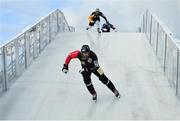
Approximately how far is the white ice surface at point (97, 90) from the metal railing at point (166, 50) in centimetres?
21

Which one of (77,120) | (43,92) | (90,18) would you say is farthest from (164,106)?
(90,18)

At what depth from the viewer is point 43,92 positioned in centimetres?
1244

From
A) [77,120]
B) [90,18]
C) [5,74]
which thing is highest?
[90,18]

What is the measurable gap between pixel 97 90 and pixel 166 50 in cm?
232

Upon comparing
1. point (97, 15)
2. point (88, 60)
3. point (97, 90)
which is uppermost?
point (97, 15)

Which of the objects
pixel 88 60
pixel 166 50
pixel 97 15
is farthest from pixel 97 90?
pixel 97 15

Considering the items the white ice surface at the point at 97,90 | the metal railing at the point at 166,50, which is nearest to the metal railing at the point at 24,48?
the white ice surface at the point at 97,90

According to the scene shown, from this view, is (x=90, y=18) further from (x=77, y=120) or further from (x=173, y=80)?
(x=77, y=120)

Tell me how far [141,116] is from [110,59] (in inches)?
187

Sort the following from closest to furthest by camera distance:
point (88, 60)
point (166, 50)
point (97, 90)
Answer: point (88, 60) → point (97, 90) → point (166, 50)

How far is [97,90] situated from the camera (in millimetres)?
12672

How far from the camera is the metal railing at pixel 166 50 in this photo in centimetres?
1230

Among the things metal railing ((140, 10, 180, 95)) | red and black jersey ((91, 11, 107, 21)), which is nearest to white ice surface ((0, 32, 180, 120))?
metal railing ((140, 10, 180, 95))

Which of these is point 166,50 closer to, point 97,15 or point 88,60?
point 88,60
